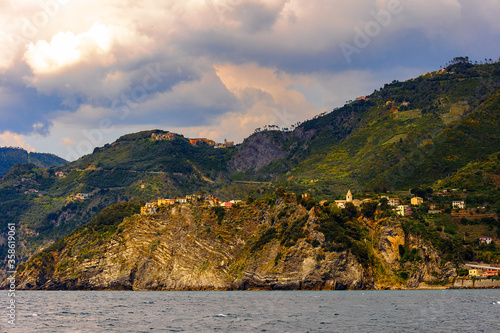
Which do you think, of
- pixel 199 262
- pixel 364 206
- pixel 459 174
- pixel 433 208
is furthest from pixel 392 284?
pixel 459 174

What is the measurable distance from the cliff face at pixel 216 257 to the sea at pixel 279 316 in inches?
1073

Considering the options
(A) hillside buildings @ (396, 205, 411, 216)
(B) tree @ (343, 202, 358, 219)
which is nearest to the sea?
(B) tree @ (343, 202, 358, 219)

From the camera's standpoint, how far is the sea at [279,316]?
58719 mm

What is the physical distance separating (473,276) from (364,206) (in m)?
29.6

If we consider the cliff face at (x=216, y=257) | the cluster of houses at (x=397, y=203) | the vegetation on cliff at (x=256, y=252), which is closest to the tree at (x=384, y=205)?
the vegetation on cliff at (x=256, y=252)

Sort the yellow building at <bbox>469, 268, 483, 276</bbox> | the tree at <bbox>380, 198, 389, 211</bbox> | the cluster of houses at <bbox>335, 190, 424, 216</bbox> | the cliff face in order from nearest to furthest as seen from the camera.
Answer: the yellow building at <bbox>469, 268, 483, 276</bbox> → the cliff face → the tree at <bbox>380, 198, 389, 211</bbox> → the cluster of houses at <bbox>335, 190, 424, 216</bbox>

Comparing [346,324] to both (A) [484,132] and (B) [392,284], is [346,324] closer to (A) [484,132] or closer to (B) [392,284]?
(B) [392,284]

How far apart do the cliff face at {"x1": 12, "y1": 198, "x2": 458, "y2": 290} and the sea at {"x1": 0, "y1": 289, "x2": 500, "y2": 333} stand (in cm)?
2725

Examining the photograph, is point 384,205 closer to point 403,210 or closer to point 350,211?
point 403,210

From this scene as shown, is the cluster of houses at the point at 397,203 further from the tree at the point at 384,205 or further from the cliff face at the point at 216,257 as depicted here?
the cliff face at the point at 216,257

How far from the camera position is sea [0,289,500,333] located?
193 feet

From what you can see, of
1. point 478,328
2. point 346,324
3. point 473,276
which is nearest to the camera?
point 478,328

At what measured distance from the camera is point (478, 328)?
57.3 metres

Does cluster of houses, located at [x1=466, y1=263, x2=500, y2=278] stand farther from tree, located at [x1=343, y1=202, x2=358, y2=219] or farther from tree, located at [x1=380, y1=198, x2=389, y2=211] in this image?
tree, located at [x1=343, y1=202, x2=358, y2=219]
